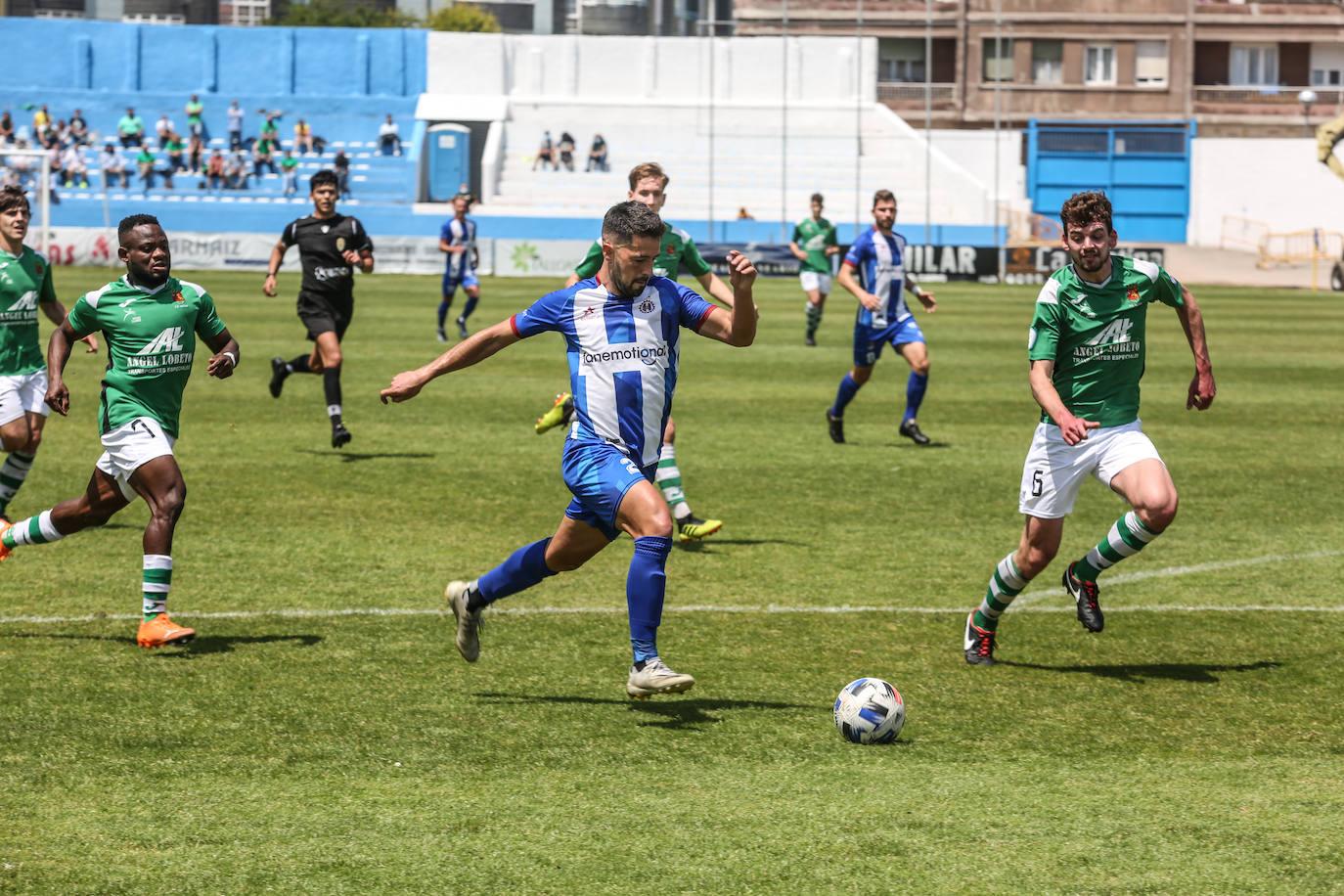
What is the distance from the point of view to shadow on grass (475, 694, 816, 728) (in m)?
6.54

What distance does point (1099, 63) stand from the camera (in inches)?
2574

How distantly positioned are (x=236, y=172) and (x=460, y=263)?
32519 mm

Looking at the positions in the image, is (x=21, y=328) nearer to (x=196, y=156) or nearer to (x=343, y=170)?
(x=343, y=170)

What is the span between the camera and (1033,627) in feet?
27.2

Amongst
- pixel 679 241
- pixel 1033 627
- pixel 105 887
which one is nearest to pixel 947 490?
pixel 679 241

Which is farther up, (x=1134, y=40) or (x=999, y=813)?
(x=1134, y=40)

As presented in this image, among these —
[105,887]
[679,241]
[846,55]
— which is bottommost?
[105,887]

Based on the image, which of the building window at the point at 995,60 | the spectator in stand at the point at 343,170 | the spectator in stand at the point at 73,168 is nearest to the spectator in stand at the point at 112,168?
the spectator in stand at the point at 73,168

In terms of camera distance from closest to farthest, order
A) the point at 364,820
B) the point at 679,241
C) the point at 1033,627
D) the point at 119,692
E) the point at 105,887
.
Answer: the point at 105,887
the point at 364,820
the point at 119,692
the point at 1033,627
the point at 679,241

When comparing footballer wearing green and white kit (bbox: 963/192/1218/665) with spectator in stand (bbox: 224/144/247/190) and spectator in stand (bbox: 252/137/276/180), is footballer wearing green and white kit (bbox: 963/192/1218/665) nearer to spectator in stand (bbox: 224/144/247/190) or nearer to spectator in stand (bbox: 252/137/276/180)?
spectator in stand (bbox: 224/144/247/190)

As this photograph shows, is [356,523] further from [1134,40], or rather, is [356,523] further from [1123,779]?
[1134,40]

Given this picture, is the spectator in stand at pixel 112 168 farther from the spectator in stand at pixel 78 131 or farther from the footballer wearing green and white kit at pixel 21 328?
the footballer wearing green and white kit at pixel 21 328

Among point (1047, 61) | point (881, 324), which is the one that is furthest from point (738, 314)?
point (1047, 61)

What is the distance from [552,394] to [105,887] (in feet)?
47.6
